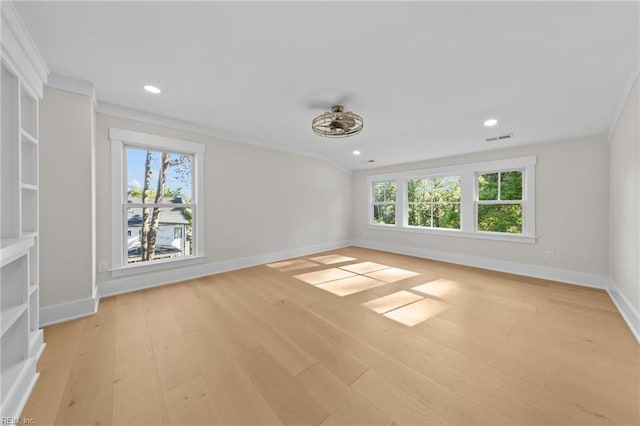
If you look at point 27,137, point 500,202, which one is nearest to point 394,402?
point 27,137

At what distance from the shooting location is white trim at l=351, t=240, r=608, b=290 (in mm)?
3215

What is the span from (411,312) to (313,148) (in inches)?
144

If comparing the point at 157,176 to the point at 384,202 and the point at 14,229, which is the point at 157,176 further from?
the point at 384,202

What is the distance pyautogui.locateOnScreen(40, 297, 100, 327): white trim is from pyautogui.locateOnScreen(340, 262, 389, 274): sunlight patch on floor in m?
3.35

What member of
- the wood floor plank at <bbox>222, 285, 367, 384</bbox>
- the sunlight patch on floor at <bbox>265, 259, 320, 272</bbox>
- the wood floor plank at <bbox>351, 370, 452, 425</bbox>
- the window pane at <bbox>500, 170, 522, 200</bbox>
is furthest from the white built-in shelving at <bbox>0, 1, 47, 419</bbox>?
the window pane at <bbox>500, 170, 522, 200</bbox>

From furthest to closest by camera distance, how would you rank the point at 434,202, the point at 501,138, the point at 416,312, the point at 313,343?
the point at 434,202 → the point at 501,138 → the point at 416,312 → the point at 313,343

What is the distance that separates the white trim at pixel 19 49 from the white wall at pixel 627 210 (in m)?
4.63

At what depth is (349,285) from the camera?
3.25m

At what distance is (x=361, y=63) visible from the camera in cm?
198

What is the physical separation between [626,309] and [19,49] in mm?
5501

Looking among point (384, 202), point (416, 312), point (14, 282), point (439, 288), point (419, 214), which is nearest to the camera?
point (14, 282)

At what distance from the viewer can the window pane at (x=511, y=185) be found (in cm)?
404

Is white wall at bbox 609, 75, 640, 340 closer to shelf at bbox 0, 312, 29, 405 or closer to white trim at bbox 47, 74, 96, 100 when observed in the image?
shelf at bbox 0, 312, 29, 405

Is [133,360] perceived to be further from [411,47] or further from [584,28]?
[584,28]
